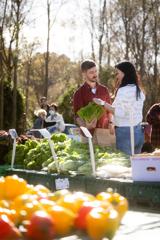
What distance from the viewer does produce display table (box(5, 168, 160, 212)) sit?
200 inches

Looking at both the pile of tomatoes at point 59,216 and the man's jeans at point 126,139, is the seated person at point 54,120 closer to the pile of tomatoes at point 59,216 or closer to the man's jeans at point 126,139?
the man's jeans at point 126,139

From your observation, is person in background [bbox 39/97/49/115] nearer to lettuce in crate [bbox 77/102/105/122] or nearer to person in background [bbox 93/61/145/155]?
lettuce in crate [bbox 77/102/105/122]

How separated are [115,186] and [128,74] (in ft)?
5.98

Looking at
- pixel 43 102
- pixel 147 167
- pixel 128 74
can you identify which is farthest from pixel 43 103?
pixel 147 167

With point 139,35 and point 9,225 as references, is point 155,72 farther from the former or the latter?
point 9,225

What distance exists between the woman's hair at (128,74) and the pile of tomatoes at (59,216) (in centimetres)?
469

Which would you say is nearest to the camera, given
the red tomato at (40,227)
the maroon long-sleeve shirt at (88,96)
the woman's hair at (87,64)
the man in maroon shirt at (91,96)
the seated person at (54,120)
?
the red tomato at (40,227)

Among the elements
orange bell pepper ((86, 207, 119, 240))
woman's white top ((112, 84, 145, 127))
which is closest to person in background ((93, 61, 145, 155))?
woman's white top ((112, 84, 145, 127))

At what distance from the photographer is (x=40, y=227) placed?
1706 millimetres

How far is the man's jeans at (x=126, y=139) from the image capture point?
688 cm

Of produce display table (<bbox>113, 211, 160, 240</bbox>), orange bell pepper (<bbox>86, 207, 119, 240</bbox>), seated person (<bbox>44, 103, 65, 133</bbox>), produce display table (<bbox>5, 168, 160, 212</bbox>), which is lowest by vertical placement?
produce display table (<bbox>5, 168, 160, 212</bbox>)

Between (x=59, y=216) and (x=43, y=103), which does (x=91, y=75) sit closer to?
(x=59, y=216)

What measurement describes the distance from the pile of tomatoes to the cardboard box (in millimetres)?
2978

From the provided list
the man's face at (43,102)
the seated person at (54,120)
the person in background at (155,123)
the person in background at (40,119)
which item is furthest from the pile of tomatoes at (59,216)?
the man's face at (43,102)
